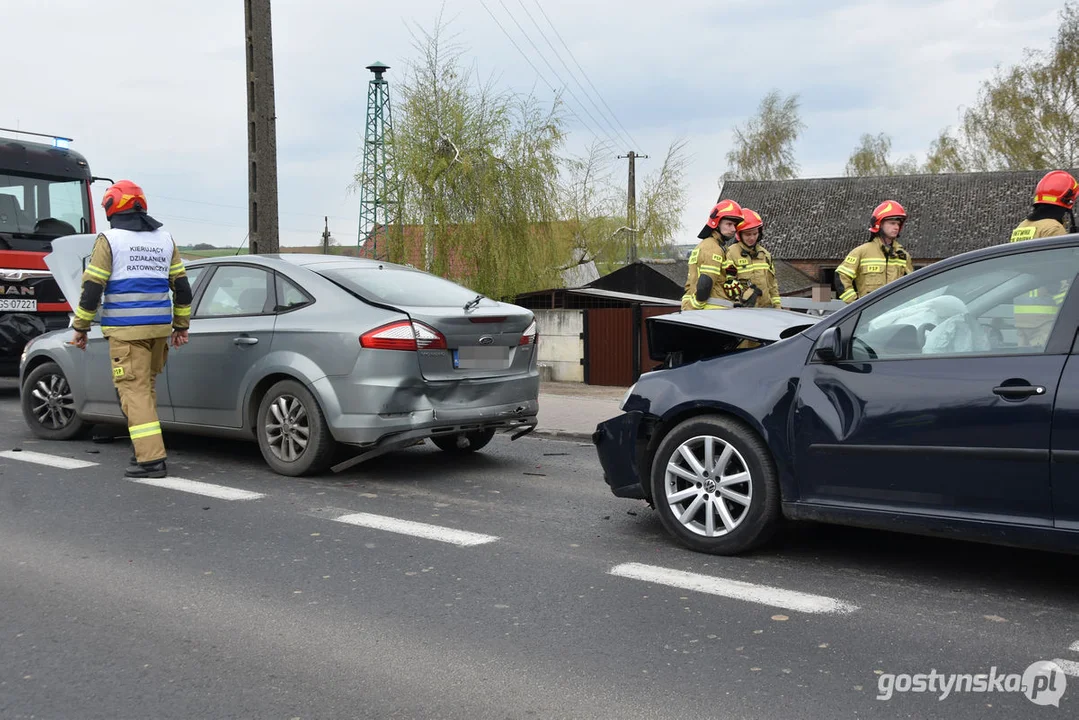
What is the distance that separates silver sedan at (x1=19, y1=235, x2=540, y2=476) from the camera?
6.80 m

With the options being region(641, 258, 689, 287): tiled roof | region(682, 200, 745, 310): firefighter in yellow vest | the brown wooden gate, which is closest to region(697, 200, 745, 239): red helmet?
region(682, 200, 745, 310): firefighter in yellow vest

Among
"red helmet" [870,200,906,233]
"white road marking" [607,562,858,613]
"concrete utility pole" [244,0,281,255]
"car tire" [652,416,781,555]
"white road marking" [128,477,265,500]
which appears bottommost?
"white road marking" [607,562,858,613]

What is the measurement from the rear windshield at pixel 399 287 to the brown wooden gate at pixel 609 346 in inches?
260

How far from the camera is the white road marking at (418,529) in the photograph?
18.3 ft

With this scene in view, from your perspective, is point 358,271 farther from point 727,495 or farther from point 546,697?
point 546,697

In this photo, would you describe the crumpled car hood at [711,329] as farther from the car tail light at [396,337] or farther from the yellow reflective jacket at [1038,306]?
the car tail light at [396,337]

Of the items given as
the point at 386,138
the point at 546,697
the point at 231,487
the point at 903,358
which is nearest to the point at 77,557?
the point at 231,487

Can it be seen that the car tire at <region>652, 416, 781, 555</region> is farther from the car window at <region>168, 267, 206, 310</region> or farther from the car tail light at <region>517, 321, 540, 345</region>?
the car window at <region>168, 267, 206, 310</region>

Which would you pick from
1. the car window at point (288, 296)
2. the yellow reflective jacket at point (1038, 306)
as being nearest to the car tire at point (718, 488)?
the yellow reflective jacket at point (1038, 306)

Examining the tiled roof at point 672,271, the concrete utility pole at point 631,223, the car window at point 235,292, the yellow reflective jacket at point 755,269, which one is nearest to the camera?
the car window at point 235,292

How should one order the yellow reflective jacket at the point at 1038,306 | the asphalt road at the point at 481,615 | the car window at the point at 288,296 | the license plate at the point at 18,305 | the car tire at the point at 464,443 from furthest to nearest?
the license plate at the point at 18,305 < the car tire at the point at 464,443 < the car window at the point at 288,296 < the yellow reflective jacket at the point at 1038,306 < the asphalt road at the point at 481,615

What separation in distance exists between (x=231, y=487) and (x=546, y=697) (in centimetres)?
401

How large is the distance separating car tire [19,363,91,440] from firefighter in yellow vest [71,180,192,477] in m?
1.59

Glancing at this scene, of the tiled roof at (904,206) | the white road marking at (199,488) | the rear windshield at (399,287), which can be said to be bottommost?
the white road marking at (199,488)
